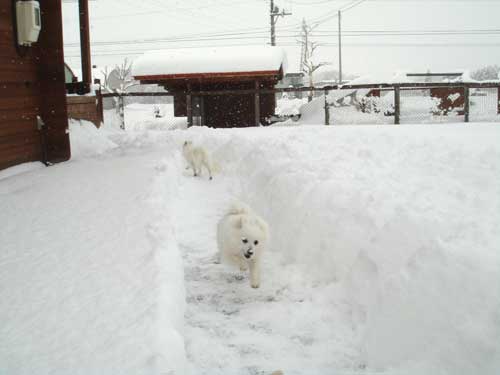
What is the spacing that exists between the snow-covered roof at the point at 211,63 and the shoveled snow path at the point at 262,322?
14.3 meters

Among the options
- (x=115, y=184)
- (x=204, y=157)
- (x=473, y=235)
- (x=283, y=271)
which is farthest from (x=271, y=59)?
(x=473, y=235)

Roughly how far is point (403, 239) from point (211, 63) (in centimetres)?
1695

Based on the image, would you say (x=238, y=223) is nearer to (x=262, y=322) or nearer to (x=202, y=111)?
(x=262, y=322)

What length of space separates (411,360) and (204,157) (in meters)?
7.39

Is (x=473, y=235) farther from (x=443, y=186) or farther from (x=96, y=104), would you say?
(x=96, y=104)

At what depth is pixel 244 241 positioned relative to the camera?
5020mm

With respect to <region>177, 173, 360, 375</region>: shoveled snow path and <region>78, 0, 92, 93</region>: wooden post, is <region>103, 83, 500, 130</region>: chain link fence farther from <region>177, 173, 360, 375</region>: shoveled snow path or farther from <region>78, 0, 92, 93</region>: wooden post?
<region>177, 173, 360, 375</region>: shoveled snow path

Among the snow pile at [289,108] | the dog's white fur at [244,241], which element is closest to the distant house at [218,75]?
the snow pile at [289,108]

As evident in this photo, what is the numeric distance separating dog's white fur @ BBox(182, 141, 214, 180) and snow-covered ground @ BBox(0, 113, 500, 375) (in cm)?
270

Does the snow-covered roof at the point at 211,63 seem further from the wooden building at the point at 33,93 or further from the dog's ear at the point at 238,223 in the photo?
the dog's ear at the point at 238,223

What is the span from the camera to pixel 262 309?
4406 millimetres

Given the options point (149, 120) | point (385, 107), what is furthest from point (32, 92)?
point (149, 120)

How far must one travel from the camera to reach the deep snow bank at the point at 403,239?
9.94 feet

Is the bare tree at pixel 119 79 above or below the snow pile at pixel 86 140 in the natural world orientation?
above
